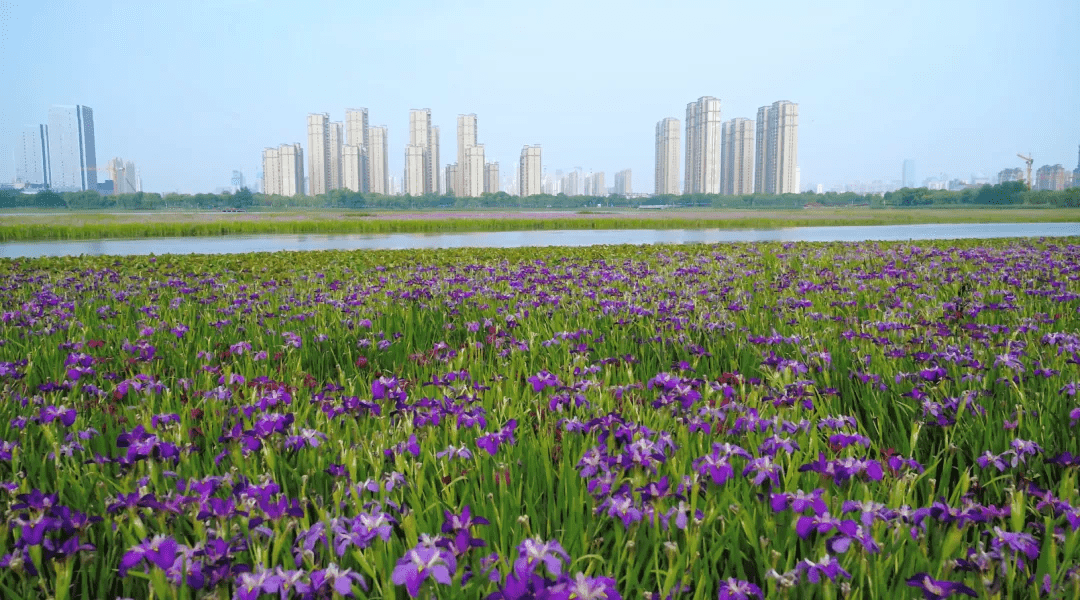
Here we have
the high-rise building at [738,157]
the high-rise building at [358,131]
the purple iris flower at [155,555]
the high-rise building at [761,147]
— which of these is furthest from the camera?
the high-rise building at [358,131]

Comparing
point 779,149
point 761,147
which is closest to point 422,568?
point 779,149

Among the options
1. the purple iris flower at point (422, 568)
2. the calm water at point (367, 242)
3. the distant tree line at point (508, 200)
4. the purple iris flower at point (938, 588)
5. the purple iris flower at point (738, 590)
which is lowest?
the purple iris flower at point (738, 590)

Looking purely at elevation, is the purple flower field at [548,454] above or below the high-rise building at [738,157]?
below

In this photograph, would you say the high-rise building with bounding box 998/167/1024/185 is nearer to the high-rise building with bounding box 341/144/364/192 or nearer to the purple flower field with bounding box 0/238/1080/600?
the high-rise building with bounding box 341/144/364/192

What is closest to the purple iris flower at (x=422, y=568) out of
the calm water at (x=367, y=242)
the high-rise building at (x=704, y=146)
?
the calm water at (x=367, y=242)

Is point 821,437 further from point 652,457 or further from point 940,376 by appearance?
point 652,457

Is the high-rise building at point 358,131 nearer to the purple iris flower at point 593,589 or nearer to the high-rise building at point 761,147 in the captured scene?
the high-rise building at point 761,147

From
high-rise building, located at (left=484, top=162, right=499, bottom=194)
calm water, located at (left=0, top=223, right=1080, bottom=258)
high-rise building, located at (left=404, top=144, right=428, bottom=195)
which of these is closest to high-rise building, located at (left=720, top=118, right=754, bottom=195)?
high-rise building, located at (left=484, top=162, right=499, bottom=194)

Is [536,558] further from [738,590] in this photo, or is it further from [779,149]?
[779,149]
